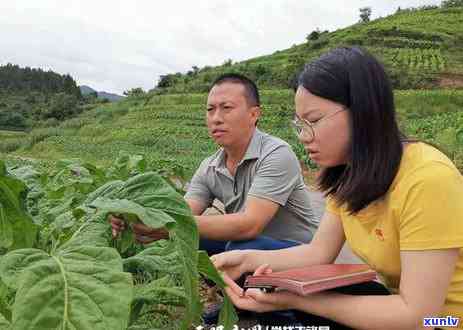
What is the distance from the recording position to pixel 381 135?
175 centimetres

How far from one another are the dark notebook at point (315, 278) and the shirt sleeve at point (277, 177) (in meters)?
0.97

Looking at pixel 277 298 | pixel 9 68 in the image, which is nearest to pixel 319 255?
pixel 277 298

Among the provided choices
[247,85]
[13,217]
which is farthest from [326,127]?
[247,85]

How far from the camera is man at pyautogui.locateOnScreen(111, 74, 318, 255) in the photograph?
2752mm

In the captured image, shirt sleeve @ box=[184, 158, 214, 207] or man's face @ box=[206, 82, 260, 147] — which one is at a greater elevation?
man's face @ box=[206, 82, 260, 147]

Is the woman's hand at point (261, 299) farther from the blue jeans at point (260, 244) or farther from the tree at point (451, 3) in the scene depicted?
the tree at point (451, 3)

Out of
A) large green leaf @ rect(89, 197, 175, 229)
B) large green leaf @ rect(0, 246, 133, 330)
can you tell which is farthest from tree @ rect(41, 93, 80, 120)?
large green leaf @ rect(0, 246, 133, 330)

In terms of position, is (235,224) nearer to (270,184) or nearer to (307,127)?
(270,184)

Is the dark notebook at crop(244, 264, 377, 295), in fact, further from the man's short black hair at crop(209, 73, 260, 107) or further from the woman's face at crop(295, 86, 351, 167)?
the man's short black hair at crop(209, 73, 260, 107)

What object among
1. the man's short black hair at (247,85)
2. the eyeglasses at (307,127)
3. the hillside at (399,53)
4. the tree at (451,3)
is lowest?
the eyeglasses at (307,127)

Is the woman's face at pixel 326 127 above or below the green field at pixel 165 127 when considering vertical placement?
above

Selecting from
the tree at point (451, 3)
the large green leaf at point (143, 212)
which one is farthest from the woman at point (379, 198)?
the tree at point (451, 3)

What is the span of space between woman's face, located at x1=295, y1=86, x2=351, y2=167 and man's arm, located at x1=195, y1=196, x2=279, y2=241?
993mm

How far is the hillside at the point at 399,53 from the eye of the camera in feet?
116
